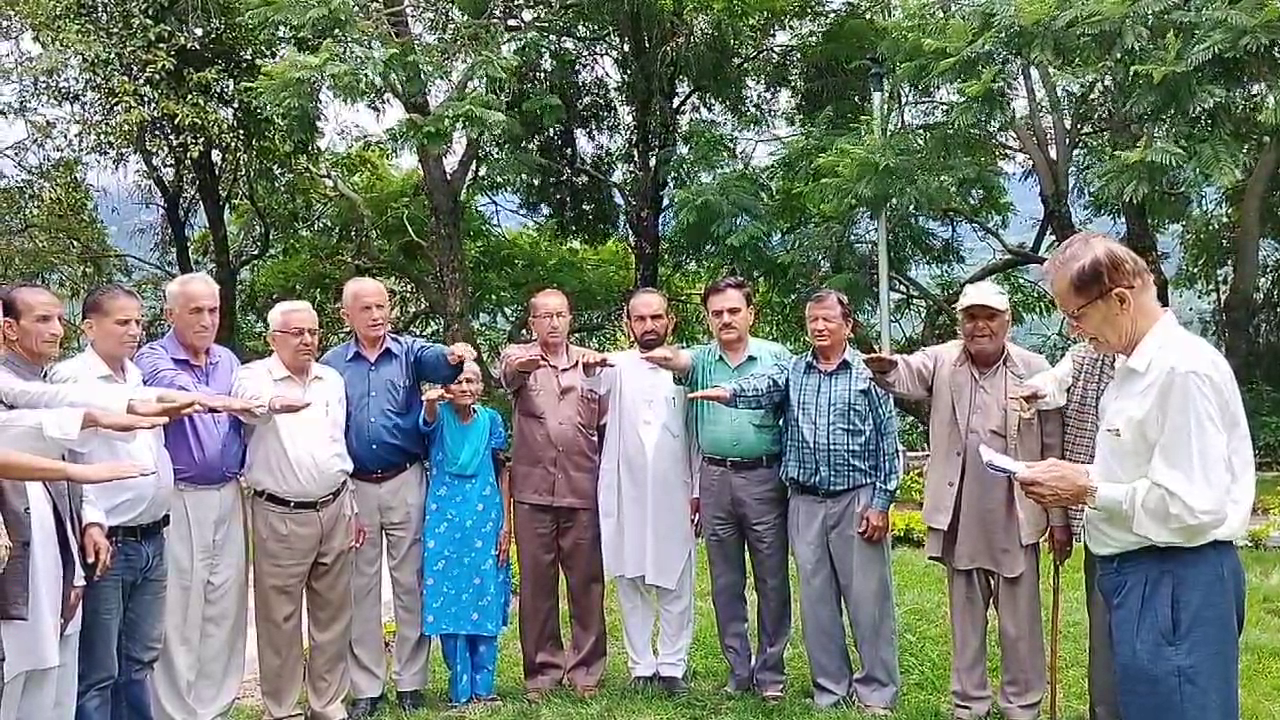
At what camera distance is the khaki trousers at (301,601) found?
3721mm

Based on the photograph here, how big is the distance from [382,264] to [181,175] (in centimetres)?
180

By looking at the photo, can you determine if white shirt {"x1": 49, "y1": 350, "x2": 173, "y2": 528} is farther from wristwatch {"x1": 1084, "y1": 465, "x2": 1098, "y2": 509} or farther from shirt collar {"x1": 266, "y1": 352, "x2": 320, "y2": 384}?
wristwatch {"x1": 1084, "y1": 465, "x2": 1098, "y2": 509}

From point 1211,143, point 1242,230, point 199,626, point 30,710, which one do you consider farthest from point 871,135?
point 30,710

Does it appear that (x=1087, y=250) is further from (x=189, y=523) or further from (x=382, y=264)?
(x=382, y=264)

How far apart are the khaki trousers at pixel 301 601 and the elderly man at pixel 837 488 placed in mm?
1364

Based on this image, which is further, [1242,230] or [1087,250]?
[1242,230]

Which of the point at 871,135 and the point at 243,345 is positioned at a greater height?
the point at 871,135

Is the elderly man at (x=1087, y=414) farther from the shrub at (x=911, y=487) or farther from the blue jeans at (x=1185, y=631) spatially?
the shrub at (x=911, y=487)

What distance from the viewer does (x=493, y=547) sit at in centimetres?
405

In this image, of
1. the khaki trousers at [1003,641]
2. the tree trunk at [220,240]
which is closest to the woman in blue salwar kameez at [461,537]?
the khaki trousers at [1003,641]

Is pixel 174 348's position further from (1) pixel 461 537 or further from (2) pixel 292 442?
(1) pixel 461 537

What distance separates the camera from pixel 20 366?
Answer: 2973mm

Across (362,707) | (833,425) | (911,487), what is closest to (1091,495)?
(833,425)


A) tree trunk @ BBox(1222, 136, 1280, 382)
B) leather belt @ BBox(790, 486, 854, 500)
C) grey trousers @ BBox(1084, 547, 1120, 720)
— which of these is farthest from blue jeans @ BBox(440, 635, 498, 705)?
tree trunk @ BBox(1222, 136, 1280, 382)
